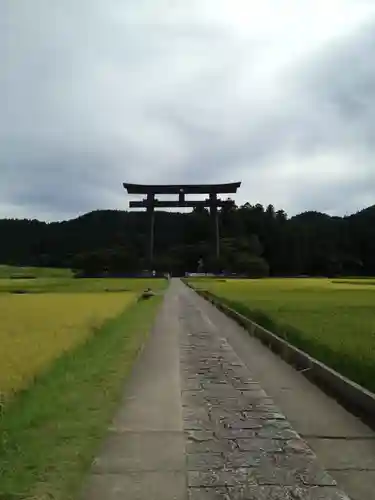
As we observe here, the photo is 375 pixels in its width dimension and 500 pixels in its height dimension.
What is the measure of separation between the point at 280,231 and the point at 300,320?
8898cm

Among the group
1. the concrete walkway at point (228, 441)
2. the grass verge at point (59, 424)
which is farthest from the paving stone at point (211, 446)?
the grass verge at point (59, 424)

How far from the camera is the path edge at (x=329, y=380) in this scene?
679 centimetres

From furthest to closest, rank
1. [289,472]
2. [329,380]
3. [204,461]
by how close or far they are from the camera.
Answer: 1. [329,380]
2. [204,461]
3. [289,472]

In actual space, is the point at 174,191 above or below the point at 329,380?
above

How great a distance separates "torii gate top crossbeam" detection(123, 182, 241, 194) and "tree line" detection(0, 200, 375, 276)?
17.6 feet

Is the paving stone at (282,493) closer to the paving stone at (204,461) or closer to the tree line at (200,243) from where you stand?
the paving stone at (204,461)

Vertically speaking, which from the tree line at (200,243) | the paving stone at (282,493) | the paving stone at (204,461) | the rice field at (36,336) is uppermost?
the tree line at (200,243)

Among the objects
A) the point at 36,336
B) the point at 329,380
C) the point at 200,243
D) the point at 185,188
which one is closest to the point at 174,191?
the point at 185,188

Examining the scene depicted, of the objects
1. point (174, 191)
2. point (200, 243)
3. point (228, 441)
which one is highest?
point (174, 191)

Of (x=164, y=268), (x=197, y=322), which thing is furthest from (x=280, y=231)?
(x=197, y=322)

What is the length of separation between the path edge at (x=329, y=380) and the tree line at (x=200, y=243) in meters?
68.0

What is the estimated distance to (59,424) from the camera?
19.5 ft

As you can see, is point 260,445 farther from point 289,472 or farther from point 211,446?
point 289,472

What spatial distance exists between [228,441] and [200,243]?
90.7 m
